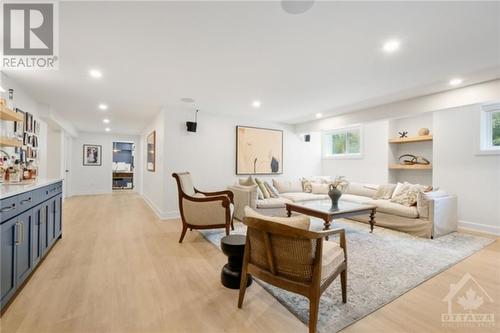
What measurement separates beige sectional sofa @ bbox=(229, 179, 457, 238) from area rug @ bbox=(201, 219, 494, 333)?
149mm

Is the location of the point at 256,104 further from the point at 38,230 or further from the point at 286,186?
the point at 38,230

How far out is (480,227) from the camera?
3982mm

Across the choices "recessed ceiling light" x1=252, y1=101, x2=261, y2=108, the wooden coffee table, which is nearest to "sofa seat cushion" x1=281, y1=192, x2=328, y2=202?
the wooden coffee table

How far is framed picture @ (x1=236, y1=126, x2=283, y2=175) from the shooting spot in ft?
18.6

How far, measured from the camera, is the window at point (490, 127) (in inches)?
157

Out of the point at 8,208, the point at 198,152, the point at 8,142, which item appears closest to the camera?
the point at 8,208

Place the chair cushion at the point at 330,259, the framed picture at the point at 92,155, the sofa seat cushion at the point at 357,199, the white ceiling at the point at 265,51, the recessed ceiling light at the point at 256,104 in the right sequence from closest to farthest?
the chair cushion at the point at 330,259 → the white ceiling at the point at 265,51 → the recessed ceiling light at the point at 256,104 → the sofa seat cushion at the point at 357,199 → the framed picture at the point at 92,155

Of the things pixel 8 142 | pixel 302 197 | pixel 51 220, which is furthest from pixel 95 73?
pixel 302 197

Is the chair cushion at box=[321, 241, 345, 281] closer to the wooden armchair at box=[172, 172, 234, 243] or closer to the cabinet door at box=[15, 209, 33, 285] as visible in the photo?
the wooden armchair at box=[172, 172, 234, 243]

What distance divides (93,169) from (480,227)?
1066cm

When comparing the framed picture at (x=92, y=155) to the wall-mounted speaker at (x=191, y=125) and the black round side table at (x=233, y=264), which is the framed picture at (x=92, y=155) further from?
the black round side table at (x=233, y=264)

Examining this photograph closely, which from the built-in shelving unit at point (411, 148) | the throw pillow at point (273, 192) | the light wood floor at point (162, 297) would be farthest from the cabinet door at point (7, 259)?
the built-in shelving unit at point (411, 148)

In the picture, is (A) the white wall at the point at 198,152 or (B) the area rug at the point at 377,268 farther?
(A) the white wall at the point at 198,152

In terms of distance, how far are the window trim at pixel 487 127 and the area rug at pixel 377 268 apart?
1.57 meters
